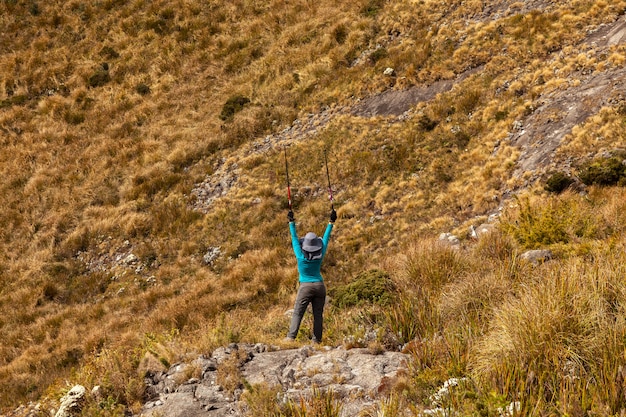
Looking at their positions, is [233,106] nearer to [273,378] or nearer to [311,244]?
[311,244]

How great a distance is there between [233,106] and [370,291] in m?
18.6

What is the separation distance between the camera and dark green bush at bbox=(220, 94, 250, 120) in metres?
24.6

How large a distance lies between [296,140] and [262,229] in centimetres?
564

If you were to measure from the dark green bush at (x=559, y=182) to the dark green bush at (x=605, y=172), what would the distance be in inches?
12.9

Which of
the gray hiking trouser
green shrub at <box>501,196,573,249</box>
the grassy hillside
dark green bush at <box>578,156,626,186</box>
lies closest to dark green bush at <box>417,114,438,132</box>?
the grassy hillside

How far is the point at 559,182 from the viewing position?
39.1 ft

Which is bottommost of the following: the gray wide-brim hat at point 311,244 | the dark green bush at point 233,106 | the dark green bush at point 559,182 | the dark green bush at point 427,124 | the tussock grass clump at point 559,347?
the dark green bush at point 559,182

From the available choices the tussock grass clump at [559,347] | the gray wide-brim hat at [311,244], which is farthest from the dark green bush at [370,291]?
the tussock grass clump at [559,347]

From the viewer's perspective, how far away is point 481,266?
25.4 ft

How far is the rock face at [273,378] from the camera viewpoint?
5.09 metres

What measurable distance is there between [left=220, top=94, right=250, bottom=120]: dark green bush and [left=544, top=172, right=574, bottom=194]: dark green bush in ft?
54.1

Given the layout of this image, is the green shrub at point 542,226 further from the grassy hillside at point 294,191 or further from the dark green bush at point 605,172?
the dark green bush at point 605,172

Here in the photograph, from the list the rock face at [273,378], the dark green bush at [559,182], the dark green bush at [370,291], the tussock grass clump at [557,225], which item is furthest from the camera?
the dark green bush at [559,182]

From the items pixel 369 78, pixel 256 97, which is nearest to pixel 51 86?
pixel 256 97
